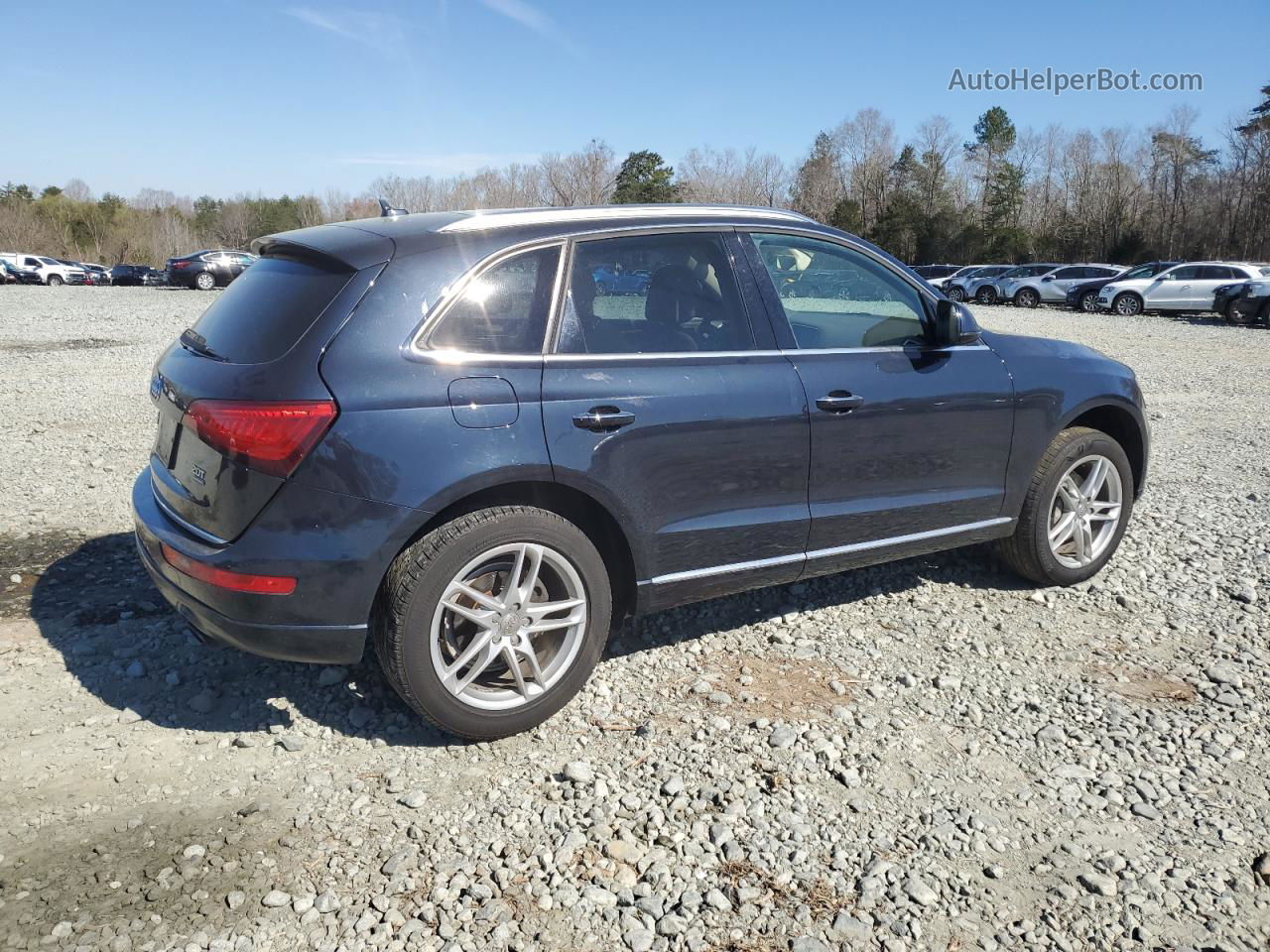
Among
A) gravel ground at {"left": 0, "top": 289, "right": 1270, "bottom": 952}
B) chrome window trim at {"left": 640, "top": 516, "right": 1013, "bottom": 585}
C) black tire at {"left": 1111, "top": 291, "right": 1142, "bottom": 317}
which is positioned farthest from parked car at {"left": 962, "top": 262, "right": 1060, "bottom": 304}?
chrome window trim at {"left": 640, "top": 516, "right": 1013, "bottom": 585}

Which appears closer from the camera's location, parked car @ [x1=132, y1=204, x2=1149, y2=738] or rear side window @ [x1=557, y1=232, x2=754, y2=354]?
parked car @ [x1=132, y1=204, x2=1149, y2=738]

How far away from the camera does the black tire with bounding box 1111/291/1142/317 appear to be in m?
29.0

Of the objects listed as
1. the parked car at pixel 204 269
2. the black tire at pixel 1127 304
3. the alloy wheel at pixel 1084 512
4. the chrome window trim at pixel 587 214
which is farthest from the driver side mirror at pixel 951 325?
the parked car at pixel 204 269

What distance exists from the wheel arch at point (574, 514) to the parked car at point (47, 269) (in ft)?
170

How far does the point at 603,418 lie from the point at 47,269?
54.0m

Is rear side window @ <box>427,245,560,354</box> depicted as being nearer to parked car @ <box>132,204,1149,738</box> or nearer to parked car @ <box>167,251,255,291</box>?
parked car @ <box>132,204,1149,738</box>

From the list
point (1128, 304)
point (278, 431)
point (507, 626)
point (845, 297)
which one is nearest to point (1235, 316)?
point (1128, 304)

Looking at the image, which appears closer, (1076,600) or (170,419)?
(170,419)

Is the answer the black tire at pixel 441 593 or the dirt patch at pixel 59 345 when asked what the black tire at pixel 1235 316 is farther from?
the black tire at pixel 441 593

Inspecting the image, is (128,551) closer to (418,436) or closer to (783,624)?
(418,436)

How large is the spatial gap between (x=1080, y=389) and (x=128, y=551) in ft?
16.7

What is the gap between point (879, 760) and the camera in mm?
3293

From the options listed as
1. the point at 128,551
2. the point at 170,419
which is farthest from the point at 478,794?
the point at 128,551

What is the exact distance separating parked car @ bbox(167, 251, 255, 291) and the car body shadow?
124ft
